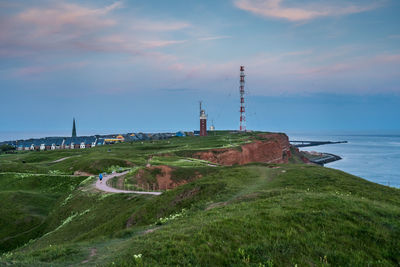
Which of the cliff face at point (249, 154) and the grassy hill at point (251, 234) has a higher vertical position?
the grassy hill at point (251, 234)

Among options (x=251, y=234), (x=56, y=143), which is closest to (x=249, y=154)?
(x=251, y=234)

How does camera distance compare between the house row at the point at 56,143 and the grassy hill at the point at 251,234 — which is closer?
the grassy hill at the point at 251,234

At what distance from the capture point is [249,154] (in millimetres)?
97562

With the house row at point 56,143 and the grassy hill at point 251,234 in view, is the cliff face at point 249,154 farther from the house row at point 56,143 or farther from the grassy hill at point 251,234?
the house row at point 56,143

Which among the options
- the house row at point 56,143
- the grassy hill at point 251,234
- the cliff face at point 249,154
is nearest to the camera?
the grassy hill at point 251,234

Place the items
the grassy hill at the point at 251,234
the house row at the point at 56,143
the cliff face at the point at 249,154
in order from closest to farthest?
the grassy hill at the point at 251,234, the cliff face at the point at 249,154, the house row at the point at 56,143

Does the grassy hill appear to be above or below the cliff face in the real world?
above

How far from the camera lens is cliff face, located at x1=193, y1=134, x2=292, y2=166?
284 feet

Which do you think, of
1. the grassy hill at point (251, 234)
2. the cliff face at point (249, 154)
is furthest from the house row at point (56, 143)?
the grassy hill at point (251, 234)

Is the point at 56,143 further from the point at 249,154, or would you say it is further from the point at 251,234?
the point at 251,234

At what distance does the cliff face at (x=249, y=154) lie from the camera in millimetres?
86500

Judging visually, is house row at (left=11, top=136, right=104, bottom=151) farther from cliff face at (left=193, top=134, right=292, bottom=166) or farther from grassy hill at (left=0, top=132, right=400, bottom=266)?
grassy hill at (left=0, top=132, right=400, bottom=266)

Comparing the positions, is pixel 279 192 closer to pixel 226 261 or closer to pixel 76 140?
pixel 226 261

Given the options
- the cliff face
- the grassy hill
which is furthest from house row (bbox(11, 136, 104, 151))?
the grassy hill
